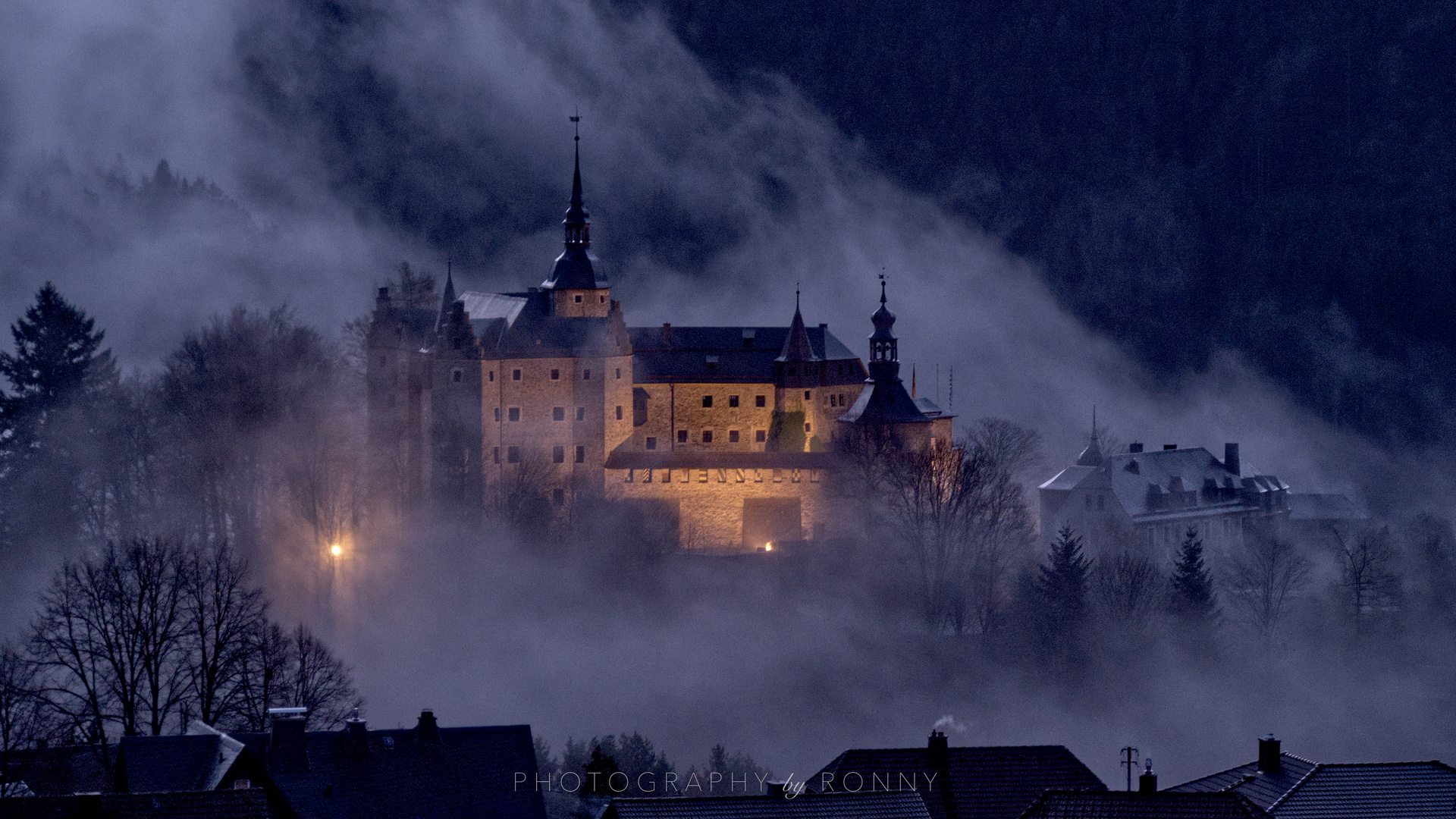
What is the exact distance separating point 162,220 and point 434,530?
118ft

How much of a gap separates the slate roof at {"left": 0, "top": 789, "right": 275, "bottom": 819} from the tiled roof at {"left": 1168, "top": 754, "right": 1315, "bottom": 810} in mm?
14036

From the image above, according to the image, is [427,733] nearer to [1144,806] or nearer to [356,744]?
[356,744]

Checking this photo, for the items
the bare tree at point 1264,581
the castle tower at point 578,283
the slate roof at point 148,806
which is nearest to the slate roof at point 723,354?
the castle tower at point 578,283

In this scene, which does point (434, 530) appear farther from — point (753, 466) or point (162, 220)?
point (162, 220)

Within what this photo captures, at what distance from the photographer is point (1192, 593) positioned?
76375mm

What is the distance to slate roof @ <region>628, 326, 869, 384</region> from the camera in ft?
286

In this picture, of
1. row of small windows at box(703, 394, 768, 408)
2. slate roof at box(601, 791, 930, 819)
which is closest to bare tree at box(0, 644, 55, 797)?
slate roof at box(601, 791, 930, 819)

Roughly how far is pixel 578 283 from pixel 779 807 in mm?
53050

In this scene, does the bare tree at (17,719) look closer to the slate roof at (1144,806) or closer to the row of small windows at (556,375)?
the slate roof at (1144,806)

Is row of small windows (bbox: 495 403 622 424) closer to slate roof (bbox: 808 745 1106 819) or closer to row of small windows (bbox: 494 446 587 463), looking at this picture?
row of small windows (bbox: 494 446 587 463)

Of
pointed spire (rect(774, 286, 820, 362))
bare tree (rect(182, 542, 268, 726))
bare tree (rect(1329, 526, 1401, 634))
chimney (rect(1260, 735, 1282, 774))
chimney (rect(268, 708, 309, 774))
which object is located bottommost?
chimney (rect(1260, 735, 1282, 774))

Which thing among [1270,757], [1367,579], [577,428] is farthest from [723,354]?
[1270,757]

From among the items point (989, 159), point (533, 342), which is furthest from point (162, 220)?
point (989, 159)

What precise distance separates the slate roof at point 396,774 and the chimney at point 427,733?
6cm
